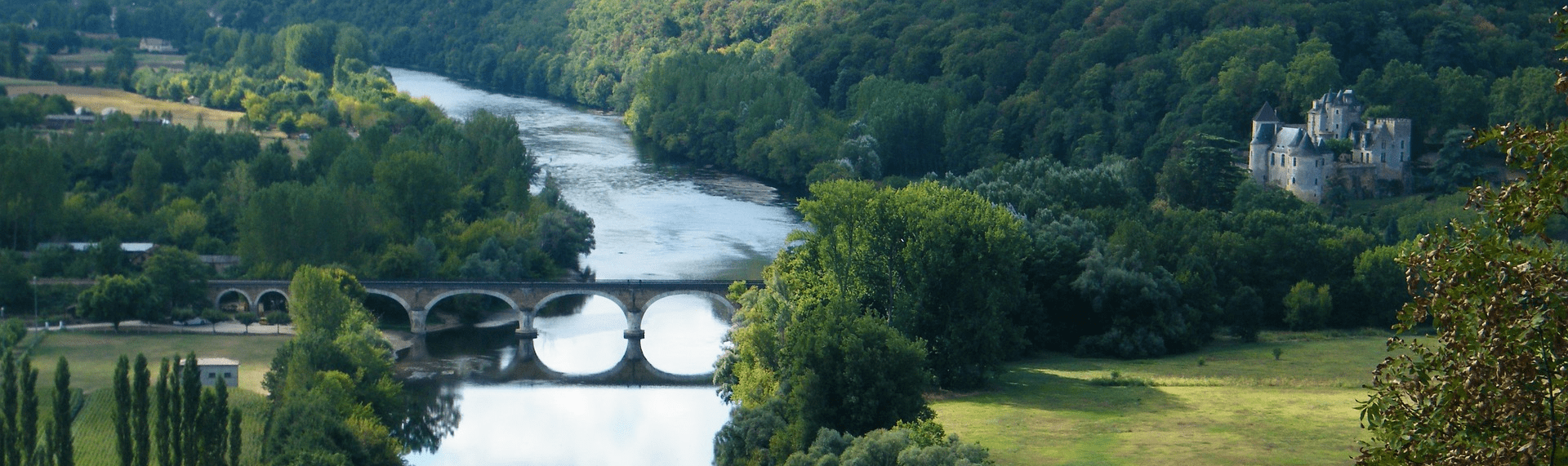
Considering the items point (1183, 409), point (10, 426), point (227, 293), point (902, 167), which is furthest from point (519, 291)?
point (902, 167)

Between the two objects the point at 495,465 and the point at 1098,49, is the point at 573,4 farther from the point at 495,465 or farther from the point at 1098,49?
the point at 495,465

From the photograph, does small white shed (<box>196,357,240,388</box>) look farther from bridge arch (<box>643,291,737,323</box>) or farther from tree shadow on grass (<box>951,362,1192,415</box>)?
tree shadow on grass (<box>951,362,1192,415</box>)

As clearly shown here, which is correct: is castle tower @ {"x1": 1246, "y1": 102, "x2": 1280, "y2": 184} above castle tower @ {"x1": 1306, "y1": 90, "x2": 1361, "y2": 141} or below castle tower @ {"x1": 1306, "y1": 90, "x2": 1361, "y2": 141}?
below

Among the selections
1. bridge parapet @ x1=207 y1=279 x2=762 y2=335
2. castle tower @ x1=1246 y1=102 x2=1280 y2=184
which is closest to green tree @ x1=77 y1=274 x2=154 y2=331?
bridge parapet @ x1=207 y1=279 x2=762 y2=335

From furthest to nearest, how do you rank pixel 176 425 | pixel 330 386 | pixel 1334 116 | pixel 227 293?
pixel 1334 116 < pixel 227 293 < pixel 330 386 < pixel 176 425

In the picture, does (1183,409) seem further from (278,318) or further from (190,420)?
(278,318)

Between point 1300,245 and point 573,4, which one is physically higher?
point 573,4

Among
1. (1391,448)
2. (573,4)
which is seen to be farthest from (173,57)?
(1391,448)
